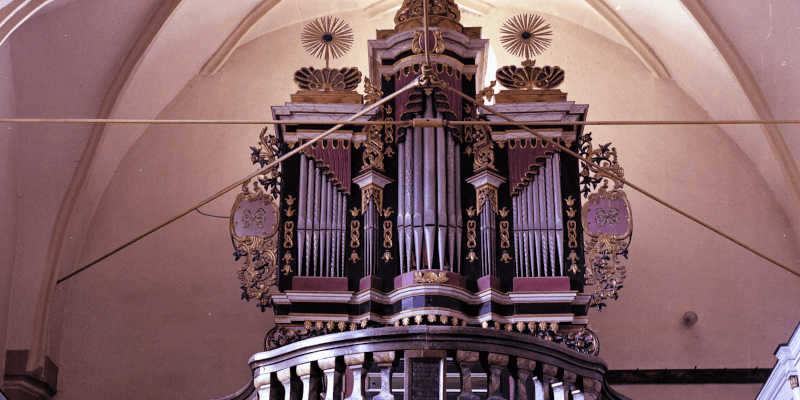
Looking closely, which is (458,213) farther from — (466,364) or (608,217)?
(466,364)

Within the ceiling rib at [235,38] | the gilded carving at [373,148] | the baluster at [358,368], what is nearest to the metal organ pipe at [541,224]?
the gilded carving at [373,148]

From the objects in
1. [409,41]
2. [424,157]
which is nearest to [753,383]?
[424,157]

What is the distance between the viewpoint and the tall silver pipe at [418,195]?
823 cm

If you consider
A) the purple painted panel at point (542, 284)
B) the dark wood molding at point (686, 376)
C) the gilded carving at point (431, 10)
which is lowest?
the dark wood molding at point (686, 376)

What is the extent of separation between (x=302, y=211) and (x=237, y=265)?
5.81ft

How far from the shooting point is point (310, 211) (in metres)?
8.59

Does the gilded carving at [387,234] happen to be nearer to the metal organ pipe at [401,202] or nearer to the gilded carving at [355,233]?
the metal organ pipe at [401,202]

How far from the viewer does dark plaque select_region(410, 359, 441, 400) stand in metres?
4.64

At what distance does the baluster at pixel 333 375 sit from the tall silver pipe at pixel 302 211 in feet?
12.2

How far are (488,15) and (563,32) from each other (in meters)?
0.83

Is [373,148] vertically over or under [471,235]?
over

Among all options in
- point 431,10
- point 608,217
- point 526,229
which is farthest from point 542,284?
point 431,10

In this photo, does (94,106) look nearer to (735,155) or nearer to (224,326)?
(224,326)

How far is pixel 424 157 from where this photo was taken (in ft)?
28.3
